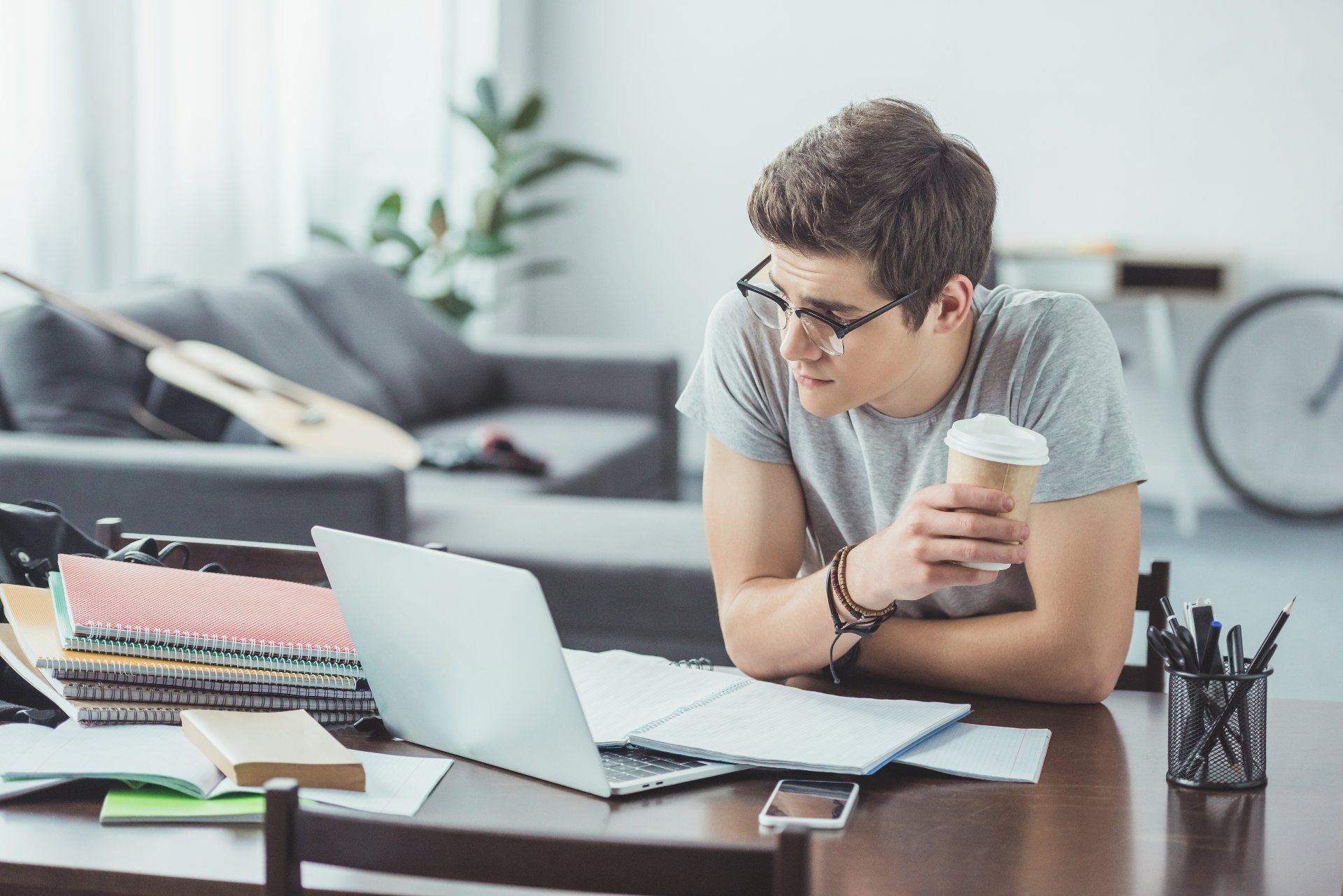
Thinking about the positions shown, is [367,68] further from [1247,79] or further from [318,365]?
[1247,79]

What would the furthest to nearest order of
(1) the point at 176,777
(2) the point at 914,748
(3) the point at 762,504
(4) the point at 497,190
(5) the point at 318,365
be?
(4) the point at 497,190 < (5) the point at 318,365 < (3) the point at 762,504 < (2) the point at 914,748 < (1) the point at 176,777

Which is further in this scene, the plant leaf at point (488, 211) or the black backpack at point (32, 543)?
the plant leaf at point (488, 211)

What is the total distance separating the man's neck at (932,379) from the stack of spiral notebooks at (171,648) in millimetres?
573

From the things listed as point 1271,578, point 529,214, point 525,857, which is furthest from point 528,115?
point 525,857

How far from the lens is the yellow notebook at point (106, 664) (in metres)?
1.06

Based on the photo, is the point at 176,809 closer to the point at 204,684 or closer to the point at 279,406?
the point at 204,684

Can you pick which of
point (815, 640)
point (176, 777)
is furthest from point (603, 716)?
point (176, 777)

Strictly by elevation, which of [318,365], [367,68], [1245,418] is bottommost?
[1245,418]

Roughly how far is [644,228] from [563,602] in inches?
124

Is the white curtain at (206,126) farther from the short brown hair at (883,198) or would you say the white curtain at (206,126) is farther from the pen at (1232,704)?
the pen at (1232,704)

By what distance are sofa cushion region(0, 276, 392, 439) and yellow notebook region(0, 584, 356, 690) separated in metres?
1.55

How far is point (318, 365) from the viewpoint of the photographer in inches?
133

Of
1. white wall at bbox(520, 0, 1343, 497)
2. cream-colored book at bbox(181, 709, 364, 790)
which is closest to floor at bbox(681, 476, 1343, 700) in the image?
white wall at bbox(520, 0, 1343, 497)

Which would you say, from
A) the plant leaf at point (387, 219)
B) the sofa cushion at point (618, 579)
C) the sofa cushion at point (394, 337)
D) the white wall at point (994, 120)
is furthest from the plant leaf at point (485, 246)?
the sofa cushion at point (618, 579)
